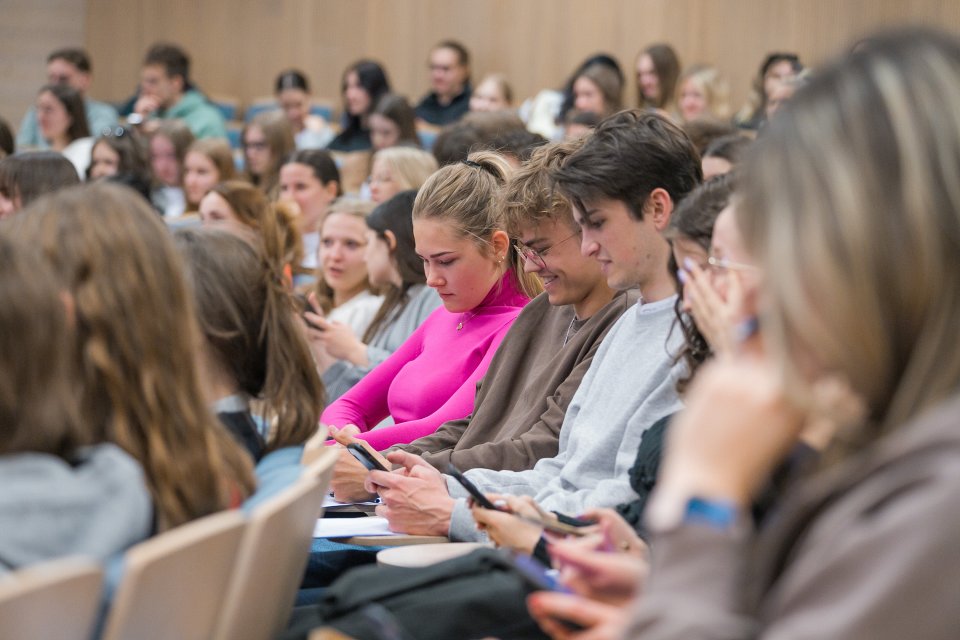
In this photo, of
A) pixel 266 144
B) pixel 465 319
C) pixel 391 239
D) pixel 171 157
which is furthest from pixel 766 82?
pixel 465 319

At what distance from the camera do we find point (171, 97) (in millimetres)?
8352

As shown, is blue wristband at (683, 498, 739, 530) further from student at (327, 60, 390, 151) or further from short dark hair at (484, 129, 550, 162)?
student at (327, 60, 390, 151)

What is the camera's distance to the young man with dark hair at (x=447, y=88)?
7.99 metres

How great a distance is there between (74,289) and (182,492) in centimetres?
29

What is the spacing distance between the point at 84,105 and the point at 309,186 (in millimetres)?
2611

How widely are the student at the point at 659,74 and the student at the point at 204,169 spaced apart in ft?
8.52

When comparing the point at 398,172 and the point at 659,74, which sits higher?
the point at 659,74

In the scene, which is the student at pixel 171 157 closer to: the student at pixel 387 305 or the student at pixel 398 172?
the student at pixel 398 172

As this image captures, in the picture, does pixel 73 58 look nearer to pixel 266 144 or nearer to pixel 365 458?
pixel 266 144

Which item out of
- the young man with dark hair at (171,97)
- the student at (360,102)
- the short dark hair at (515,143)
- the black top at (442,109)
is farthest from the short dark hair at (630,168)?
the young man with dark hair at (171,97)

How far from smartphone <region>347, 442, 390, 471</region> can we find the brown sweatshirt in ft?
0.67

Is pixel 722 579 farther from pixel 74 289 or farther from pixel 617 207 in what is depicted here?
pixel 617 207

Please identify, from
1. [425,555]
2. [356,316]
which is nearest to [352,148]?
[356,316]

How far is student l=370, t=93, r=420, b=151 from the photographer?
655cm
